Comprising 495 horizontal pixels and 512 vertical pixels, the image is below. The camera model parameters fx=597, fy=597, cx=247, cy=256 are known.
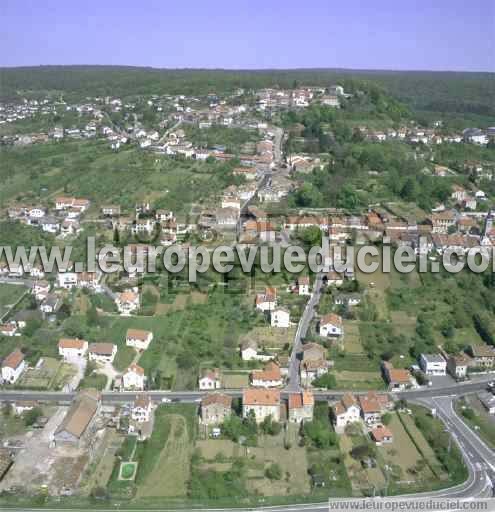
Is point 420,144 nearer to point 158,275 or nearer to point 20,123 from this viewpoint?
point 158,275

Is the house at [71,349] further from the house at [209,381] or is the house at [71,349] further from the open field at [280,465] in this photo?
the open field at [280,465]

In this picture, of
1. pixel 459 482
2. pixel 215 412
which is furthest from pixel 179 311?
pixel 459 482

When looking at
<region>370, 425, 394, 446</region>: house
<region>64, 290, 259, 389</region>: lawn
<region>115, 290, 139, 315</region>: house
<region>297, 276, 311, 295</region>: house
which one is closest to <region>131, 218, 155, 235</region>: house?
<region>115, 290, 139, 315</region>: house

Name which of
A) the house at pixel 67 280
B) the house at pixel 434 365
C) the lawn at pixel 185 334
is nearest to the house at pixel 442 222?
the house at pixel 434 365

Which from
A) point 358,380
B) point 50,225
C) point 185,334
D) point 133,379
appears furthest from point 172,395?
point 50,225

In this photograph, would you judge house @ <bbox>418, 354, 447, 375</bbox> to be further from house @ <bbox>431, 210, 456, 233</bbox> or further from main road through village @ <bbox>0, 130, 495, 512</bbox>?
house @ <bbox>431, 210, 456, 233</bbox>

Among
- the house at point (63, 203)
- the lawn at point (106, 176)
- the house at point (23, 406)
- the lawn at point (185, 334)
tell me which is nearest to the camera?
the house at point (23, 406)
